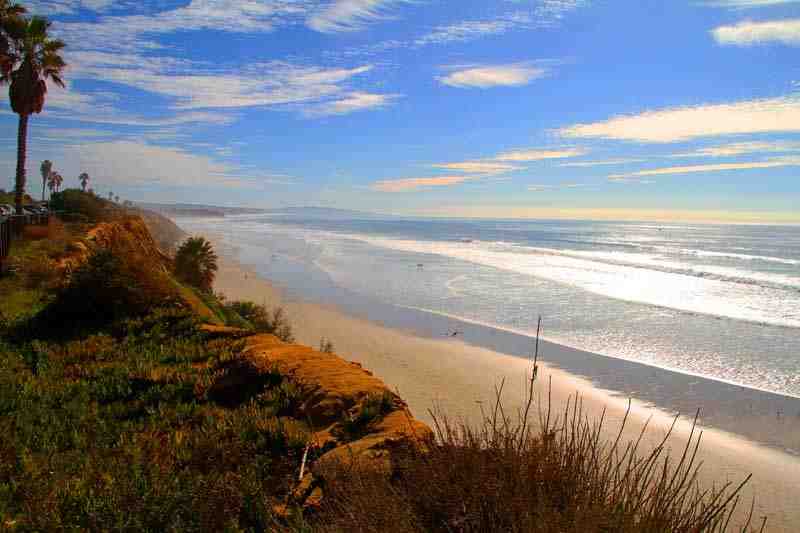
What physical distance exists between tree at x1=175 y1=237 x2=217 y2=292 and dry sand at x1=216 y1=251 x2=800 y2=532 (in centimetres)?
399

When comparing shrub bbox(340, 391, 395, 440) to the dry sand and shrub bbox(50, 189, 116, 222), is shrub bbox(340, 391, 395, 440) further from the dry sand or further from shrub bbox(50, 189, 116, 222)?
shrub bbox(50, 189, 116, 222)

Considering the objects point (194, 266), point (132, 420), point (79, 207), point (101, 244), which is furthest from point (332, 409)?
point (79, 207)

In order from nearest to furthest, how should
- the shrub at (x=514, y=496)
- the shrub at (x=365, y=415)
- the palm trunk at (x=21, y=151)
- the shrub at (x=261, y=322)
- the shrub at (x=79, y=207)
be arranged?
the shrub at (x=514, y=496), the shrub at (x=365, y=415), the shrub at (x=261, y=322), the palm trunk at (x=21, y=151), the shrub at (x=79, y=207)

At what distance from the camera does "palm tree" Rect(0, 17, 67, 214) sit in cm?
2559

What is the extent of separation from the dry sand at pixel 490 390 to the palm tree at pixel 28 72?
1542cm

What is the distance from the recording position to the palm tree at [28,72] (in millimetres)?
25594

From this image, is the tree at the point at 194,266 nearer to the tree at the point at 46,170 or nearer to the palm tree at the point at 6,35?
the palm tree at the point at 6,35

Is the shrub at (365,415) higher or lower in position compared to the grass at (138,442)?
higher

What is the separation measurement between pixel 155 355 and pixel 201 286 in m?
16.1

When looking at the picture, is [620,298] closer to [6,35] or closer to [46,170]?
[6,35]

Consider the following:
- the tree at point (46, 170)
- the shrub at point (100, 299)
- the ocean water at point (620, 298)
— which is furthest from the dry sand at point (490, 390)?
the tree at point (46, 170)

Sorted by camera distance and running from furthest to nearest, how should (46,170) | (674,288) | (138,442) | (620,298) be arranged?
1. (46,170)
2. (674,288)
3. (620,298)
4. (138,442)

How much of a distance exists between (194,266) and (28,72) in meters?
12.7

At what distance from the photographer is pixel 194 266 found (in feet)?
76.8
